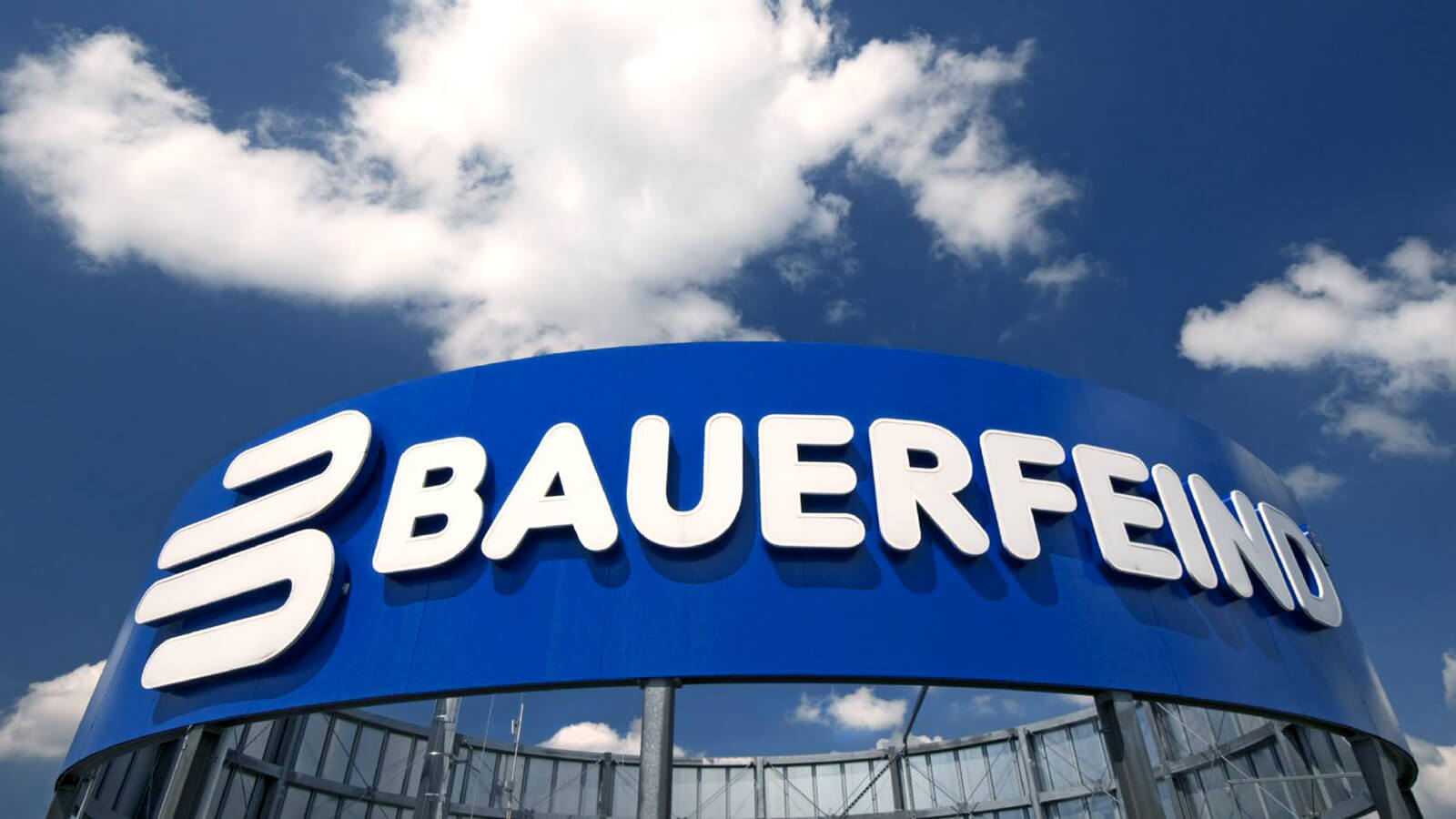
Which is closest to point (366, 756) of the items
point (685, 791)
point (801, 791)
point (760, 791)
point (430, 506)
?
point (685, 791)

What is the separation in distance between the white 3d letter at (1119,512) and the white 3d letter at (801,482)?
336 centimetres

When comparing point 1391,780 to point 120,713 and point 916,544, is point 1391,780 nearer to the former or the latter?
point 916,544

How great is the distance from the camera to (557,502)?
11.0 metres

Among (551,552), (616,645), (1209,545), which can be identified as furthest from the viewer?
(1209,545)

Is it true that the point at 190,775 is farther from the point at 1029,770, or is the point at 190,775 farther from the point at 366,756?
the point at 1029,770

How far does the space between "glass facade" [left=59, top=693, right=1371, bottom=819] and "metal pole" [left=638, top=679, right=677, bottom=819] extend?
10.4 m

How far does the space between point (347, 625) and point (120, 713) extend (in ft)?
13.9

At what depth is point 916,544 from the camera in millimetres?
10758

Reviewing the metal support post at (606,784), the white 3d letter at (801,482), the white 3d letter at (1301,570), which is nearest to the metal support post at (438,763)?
the white 3d letter at (801,482)

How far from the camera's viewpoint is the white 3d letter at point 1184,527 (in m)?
11.9

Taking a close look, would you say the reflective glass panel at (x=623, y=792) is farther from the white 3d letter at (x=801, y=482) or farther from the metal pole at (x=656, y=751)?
the white 3d letter at (x=801, y=482)

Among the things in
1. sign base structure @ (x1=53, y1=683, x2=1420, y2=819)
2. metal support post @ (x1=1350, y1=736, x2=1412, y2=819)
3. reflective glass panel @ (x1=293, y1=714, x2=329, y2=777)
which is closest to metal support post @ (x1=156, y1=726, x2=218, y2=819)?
Answer: sign base structure @ (x1=53, y1=683, x2=1420, y2=819)

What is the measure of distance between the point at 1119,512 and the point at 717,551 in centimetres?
556

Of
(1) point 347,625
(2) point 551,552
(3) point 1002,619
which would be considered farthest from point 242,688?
(3) point 1002,619
